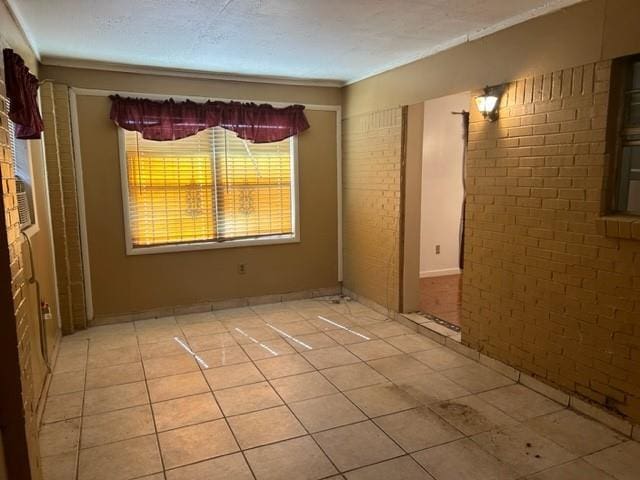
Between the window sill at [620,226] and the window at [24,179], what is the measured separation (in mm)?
3562

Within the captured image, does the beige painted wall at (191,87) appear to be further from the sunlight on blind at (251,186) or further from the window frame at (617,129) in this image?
the window frame at (617,129)

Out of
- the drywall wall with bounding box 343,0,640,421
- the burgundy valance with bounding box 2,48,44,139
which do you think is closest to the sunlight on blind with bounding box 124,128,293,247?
the burgundy valance with bounding box 2,48,44,139

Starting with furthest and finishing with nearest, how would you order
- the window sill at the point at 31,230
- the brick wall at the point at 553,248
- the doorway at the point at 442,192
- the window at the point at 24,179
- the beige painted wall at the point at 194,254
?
1. the doorway at the point at 442,192
2. the beige painted wall at the point at 194,254
3. the window at the point at 24,179
4. the window sill at the point at 31,230
5. the brick wall at the point at 553,248

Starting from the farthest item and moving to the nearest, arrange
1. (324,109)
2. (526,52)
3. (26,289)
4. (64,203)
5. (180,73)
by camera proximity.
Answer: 1. (324,109)
2. (180,73)
3. (64,203)
4. (526,52)
5. (26,289)

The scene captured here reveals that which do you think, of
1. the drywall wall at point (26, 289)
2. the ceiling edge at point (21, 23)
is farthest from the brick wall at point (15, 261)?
the ceiling edge at point (21, 23)

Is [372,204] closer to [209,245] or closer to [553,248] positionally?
[209,245]

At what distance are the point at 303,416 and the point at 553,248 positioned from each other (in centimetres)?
184

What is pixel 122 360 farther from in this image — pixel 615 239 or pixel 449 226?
pixel 449 226

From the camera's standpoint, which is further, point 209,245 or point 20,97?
point 209,245

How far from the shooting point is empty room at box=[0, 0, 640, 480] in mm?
2463

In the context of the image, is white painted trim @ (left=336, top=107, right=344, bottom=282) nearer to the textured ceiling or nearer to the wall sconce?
the textured ceiling

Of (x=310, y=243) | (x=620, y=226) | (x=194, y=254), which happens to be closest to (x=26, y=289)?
(x=194, y=254)

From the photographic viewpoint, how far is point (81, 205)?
428 centimetres

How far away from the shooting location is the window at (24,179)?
10.4 feet
